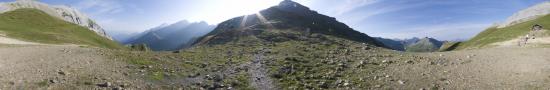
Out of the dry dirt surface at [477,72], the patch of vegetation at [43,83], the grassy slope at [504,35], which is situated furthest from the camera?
the grassy slope at [504,35]

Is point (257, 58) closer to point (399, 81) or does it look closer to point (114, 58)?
point (114, 58)

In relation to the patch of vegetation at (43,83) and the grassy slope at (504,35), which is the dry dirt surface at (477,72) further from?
the grassy slope at (504,35)

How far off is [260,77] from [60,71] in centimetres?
1619

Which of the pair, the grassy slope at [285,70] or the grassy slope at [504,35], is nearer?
the grassy slope at [285,70]

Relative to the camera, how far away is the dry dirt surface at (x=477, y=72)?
33312mm

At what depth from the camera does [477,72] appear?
38.0 m

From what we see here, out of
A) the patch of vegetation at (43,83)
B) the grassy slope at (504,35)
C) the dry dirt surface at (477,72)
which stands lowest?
the dry dirt surface at (477,72)

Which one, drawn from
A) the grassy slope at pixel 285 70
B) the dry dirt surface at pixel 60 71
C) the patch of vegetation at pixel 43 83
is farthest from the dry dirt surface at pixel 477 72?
the patch of vegetation at pixel 43 83

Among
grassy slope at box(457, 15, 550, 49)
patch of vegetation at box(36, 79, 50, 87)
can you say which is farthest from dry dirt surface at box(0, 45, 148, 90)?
grassy slope at box(457, 15, 550, 49)

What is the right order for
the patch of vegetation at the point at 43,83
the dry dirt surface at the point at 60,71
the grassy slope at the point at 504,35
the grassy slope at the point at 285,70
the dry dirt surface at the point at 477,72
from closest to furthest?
the patch of vegetation at the point at 43,83 → the dry dirt surface at the point at 60,71 → the dry dirt surface at the point at 477,72 → the grassy slope at the point at 285,70 → the grassy slope at the point at 504,35

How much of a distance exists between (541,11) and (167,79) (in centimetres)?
20325

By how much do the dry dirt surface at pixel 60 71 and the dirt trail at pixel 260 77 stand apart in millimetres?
9314

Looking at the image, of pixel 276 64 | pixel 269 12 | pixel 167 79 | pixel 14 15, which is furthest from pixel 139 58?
pixel 269 12

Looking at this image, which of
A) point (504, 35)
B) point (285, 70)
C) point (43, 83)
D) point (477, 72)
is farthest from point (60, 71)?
point (504, 35)
